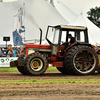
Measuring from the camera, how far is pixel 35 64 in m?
10.3

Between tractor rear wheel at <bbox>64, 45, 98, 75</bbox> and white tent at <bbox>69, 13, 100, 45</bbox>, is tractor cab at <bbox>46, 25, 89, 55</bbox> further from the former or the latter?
white tent at <bbox>69, 13, 100, 45</bbox>

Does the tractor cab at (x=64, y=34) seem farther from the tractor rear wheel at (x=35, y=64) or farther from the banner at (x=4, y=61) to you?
the banner at (x=4, y=61)

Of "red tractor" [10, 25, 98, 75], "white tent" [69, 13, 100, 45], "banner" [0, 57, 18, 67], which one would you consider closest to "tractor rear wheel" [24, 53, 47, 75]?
"red tractor" [10, 25, 98, 75]

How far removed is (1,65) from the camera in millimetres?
17781

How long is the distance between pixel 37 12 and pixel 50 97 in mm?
23982

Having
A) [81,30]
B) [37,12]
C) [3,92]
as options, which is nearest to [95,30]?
[37,12]

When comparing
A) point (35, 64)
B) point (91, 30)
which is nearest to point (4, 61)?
point (35, 64)

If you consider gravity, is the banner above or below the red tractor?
below

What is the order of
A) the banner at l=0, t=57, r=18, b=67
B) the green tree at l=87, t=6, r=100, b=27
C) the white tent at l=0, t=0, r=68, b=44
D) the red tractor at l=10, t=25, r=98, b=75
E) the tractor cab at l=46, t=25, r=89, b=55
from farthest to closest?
the green tree at l=87, t=6, r=100, b=27 → the white tent at l=0, t=0, r=68, b=44 → the banner at l=0, t=57, r=18, b=67 → the tractor cab at l=46, t=25, r=89, b=55 → the red tractor at l=10, t=25, r=98, b=75

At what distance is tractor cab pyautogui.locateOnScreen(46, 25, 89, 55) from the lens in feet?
34.8

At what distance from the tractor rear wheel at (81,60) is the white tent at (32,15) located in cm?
1755

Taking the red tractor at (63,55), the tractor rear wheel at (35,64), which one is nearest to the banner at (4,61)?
the red tractor at (63,55)

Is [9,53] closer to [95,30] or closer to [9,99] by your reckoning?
[95,30]

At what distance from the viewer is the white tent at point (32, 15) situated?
28.1 meters
